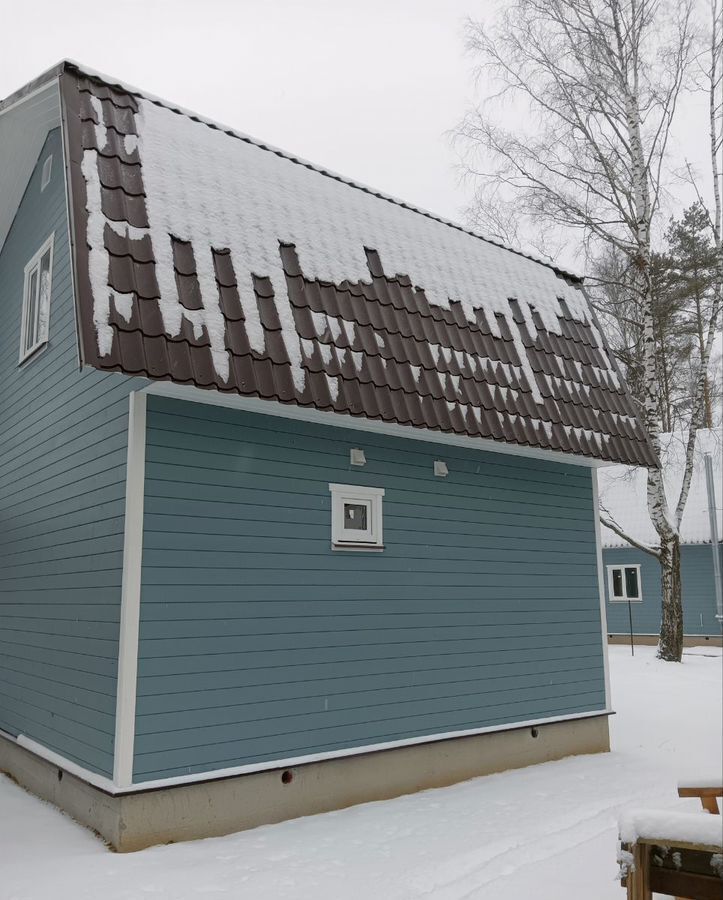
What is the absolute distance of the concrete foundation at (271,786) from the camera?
5301mm

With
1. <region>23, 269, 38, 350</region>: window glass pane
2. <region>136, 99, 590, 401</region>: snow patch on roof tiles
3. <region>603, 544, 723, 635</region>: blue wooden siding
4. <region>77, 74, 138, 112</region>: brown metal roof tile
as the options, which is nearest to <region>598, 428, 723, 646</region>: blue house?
<region>603, 544, 723, 635</region>: blue wooden siding

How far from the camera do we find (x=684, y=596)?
2111cm

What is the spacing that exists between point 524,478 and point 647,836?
5.54m

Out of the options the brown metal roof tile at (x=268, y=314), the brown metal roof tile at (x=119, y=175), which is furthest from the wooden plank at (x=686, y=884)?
the brown metal roof tile at (x=119, y=175)

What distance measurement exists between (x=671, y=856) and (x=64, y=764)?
15.1 ft

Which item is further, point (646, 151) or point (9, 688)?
point (646, 151)

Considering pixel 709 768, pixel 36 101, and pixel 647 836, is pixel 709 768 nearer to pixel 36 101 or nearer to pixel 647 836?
pixel 647 836

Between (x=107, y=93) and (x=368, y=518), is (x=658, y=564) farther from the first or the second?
(x=107, y=93)

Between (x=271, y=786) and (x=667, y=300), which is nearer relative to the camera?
(x=271, y=786)

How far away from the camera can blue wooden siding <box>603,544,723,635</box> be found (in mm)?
20469

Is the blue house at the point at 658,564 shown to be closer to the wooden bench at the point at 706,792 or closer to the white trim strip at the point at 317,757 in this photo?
the white trim strip at the point at 317,757

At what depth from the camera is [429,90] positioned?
53.3 meters

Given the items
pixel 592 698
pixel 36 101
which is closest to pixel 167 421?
pixel 36 101

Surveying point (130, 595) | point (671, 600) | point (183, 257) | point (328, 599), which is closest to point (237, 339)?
point (183, 257)
